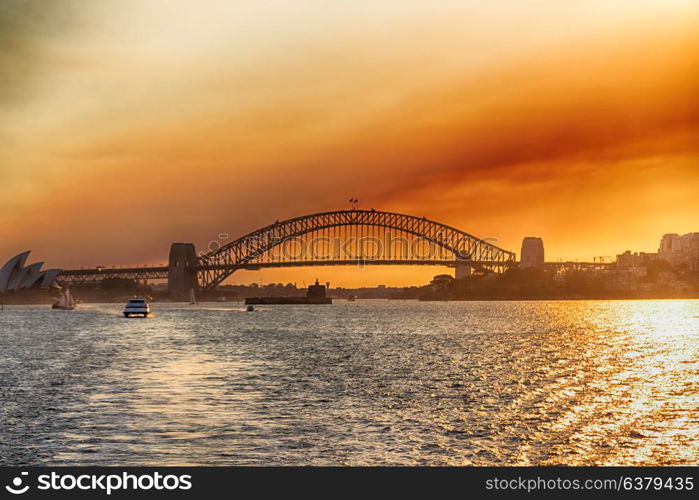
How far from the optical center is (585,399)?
106 ft

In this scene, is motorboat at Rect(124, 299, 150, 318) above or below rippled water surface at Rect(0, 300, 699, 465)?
above

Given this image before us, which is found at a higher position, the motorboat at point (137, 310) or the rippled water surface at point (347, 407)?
the motorboat at point (137, 310)

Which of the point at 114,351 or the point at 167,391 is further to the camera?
the point at 114,351

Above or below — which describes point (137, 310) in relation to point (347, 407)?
above

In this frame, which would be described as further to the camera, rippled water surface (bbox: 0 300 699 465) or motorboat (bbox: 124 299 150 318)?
motorboat (bbox: 124 299 150 318)

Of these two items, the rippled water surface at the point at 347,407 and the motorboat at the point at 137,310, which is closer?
the rippled water surface at the point at 347,407

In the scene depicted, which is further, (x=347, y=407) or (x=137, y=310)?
(x=137, y=310)
